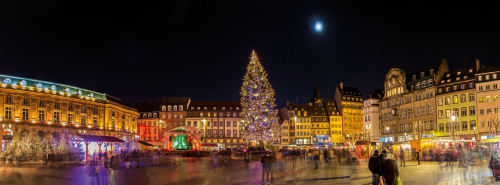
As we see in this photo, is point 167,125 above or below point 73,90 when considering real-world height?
below

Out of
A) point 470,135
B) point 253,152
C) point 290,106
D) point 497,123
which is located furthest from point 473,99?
point 290,106

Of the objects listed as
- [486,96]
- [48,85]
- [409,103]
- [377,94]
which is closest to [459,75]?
[486,96]

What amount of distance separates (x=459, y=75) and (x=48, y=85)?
73.7 m

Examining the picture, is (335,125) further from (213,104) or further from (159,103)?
(159,103)

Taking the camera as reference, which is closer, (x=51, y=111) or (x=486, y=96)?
(x=486, y=96)

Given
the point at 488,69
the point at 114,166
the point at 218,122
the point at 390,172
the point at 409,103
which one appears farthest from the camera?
the point at 218,122

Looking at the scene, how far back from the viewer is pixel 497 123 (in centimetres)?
5366

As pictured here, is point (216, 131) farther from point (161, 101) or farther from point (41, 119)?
point (41, 119)

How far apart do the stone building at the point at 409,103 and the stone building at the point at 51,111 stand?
5983 cm

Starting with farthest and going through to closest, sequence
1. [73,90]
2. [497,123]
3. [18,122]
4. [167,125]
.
A: [167,125] < [73,90] < [18,122] < [497,123]

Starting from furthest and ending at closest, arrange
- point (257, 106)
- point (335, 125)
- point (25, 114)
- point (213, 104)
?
point (335, 125) < point (213, 104) < point (25, 114) < point (257, 106)

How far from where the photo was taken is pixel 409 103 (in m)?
80.3

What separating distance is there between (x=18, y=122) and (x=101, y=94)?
2296cm

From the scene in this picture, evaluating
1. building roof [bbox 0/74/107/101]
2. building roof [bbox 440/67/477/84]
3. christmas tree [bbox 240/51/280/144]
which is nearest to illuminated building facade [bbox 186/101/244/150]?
building roof [bbox 0/74/107/101]
